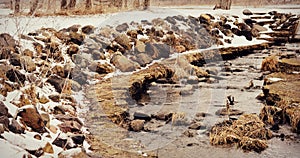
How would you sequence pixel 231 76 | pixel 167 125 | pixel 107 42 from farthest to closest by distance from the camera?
pixel 231 76
pixel 107 42
pixel 167 125

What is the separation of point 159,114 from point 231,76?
4.04 metres

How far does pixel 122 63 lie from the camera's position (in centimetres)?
860

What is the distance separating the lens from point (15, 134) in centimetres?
471

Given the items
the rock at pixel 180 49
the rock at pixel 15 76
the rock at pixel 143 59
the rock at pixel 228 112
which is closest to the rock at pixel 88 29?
the rock at pixel 143 59

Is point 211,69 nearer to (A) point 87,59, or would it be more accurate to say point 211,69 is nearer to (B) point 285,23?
(A) point 87,59

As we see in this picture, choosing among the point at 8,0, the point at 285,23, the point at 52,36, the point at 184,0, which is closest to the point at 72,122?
the point at 52,36

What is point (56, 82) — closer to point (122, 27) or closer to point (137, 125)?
point (137, 125)

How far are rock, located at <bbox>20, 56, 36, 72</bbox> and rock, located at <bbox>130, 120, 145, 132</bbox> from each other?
83.9 inches

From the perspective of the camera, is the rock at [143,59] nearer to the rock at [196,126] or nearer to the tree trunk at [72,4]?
the rock at [196,126]

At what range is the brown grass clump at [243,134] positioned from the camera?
562 cm

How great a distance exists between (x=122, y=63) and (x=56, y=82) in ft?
7.31

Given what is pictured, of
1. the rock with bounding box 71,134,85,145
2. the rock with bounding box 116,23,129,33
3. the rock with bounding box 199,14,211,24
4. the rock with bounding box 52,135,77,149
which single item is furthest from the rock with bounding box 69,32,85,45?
the rock with bounding box 199,14,211,24

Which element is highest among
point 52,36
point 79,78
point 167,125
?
point 52,36

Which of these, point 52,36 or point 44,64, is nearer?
point 44,64
